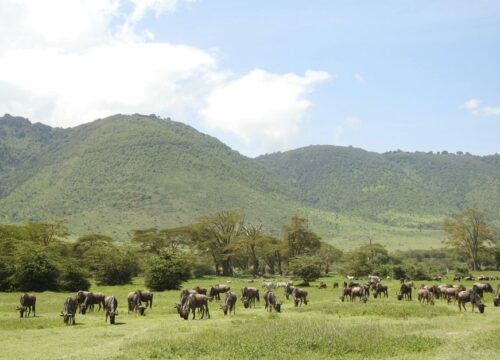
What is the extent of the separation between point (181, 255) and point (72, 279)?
15.3 m

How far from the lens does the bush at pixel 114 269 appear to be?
243 feet

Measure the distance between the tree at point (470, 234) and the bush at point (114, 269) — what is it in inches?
2421

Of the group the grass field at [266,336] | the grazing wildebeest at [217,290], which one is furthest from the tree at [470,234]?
the grass field at [266,336]

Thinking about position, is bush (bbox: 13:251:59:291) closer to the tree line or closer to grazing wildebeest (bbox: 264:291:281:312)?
the tree line

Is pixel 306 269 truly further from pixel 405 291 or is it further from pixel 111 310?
pixel 111 310

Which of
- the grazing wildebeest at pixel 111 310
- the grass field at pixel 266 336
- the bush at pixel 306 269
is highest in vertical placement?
the bush at pixel 306 269

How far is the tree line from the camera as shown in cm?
6297

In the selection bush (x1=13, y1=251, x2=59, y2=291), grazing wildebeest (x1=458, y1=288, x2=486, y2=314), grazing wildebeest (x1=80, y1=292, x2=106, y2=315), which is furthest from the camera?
bush (x1=13, y1=251, x2=59, y2=291)

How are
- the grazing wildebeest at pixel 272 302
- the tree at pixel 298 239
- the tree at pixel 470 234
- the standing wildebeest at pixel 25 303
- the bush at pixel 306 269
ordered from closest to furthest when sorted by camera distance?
the standing wildebeest at pixel 25 303
the grazing wildebeest at pixel 272 302
the bush at pixel 306 269
the tree at pixel 298 239
the tree at pixel 470 234

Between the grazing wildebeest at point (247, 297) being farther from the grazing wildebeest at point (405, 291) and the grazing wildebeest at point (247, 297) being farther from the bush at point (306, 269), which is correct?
the bush at point (306, 269)

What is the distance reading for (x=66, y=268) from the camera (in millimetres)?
63156

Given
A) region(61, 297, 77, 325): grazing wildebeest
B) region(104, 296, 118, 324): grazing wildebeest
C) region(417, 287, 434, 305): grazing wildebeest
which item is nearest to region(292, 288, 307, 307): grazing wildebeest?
region(417, 287, 434, 305): grazing wildebeest

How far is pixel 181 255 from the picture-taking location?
239 feet

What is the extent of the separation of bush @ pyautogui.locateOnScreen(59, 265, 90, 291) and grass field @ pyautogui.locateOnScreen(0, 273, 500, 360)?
28493mm
